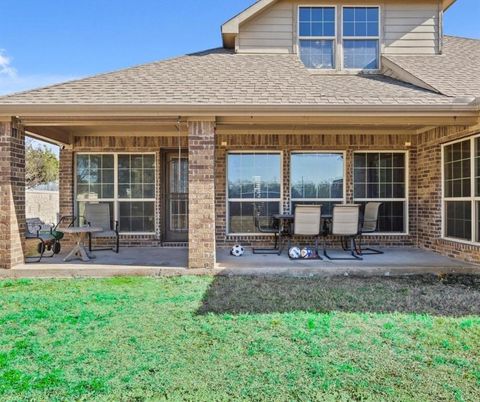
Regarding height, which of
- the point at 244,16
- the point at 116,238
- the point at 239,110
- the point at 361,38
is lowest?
the point at 116,238

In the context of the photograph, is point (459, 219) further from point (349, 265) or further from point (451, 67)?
point (451, 67)

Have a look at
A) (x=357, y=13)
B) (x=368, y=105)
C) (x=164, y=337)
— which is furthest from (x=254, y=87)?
(x=164, y=337)

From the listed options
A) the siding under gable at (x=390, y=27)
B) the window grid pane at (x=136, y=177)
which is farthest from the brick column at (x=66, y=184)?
the siding under gable at (x=390, y=27)

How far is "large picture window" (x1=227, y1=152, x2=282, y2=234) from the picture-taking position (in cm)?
805

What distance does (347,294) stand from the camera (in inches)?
180

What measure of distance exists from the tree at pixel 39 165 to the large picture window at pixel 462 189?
72.1ft

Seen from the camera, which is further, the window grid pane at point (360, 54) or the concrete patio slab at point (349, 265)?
the window grid pane at point (360, 54)

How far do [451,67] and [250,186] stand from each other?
15.9 feet

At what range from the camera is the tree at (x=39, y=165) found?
21391 mm

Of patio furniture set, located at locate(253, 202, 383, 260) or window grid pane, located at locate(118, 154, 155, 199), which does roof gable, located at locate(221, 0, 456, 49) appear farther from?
patio furniture set, located at locate(253, 202, 383, 260)

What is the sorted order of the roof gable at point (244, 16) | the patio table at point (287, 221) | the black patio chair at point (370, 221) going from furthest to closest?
1. the roof gable at point (244, 16)
2. the black patio chair at point (370, 221)
3. the patio table at point (287, 221)

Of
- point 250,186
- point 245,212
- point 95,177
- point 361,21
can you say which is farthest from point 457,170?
point 95,177

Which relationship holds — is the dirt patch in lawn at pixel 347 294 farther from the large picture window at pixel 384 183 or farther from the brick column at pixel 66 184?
the brick column at pixel 66 184

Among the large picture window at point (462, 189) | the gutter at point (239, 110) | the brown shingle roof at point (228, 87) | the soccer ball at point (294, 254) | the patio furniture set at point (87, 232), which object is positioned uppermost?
the brown shingle roof at point (228, 87)
